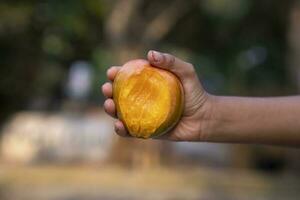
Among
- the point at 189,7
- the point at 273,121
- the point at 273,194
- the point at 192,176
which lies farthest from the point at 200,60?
the point at 273,121

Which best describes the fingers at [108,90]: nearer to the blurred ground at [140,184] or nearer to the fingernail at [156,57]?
the fingernail at [156,57]

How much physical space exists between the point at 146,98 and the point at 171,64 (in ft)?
0.37

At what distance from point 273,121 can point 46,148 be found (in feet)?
41.5

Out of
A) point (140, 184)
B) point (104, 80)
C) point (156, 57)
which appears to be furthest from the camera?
point (104, 80)

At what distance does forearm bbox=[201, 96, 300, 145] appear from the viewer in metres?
1.96

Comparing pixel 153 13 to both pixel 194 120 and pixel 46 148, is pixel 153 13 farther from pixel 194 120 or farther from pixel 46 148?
pixel 194 120

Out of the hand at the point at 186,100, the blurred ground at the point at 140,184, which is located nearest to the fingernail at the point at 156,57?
the hand at the point at 186,100

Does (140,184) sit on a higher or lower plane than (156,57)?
lower

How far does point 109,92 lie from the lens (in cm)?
193

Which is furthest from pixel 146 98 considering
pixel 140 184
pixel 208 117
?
pixel 140 184

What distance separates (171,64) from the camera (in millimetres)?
1829

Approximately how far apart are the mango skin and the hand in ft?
0.09

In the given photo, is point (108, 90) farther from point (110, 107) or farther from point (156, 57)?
point (156, 57)

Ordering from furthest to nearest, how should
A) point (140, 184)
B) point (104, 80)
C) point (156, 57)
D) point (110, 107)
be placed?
point (104, 80), point (140, 184), point (110, 107), point (156, 57)
